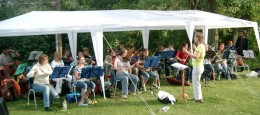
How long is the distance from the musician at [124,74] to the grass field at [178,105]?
0.29 metres

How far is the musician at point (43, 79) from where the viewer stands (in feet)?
27.0

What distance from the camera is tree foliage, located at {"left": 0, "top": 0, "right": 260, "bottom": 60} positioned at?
1767cm

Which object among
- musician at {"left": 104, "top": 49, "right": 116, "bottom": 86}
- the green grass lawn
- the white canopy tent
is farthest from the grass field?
the white canopy tent

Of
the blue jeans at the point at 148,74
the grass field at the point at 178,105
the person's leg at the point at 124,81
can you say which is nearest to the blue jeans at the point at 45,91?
the grass field at the point at 178,105

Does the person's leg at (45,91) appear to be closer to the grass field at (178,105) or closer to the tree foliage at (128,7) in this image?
the grass field at (178,105)

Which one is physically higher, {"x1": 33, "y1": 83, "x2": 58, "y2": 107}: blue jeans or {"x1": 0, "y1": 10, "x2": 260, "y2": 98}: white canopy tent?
{"x1": 0, "y1": 10, "x2": 260, "y2": 98}: white canopy tent

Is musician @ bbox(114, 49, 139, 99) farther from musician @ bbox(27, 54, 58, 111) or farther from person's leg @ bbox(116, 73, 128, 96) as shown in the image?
musician @ bbox(27, 54, 58, 111)

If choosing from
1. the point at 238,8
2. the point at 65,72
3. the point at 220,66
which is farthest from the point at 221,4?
the point at 65,72

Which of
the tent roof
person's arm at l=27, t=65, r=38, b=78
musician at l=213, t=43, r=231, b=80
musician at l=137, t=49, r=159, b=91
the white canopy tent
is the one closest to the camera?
person's arm at l=27, t=65, r=38, b=78

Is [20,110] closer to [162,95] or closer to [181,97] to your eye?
[162,95]

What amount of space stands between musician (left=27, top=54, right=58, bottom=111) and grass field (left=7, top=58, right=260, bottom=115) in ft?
0.99

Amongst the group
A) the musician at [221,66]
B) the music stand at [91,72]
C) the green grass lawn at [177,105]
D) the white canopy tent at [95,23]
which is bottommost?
the green grass lawn at [177,105]

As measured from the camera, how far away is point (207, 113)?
25.6ft

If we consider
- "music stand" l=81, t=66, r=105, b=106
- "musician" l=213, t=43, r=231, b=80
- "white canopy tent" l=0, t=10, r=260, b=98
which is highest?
"white canopy tent" l=0, t=10, r=260, b=98
